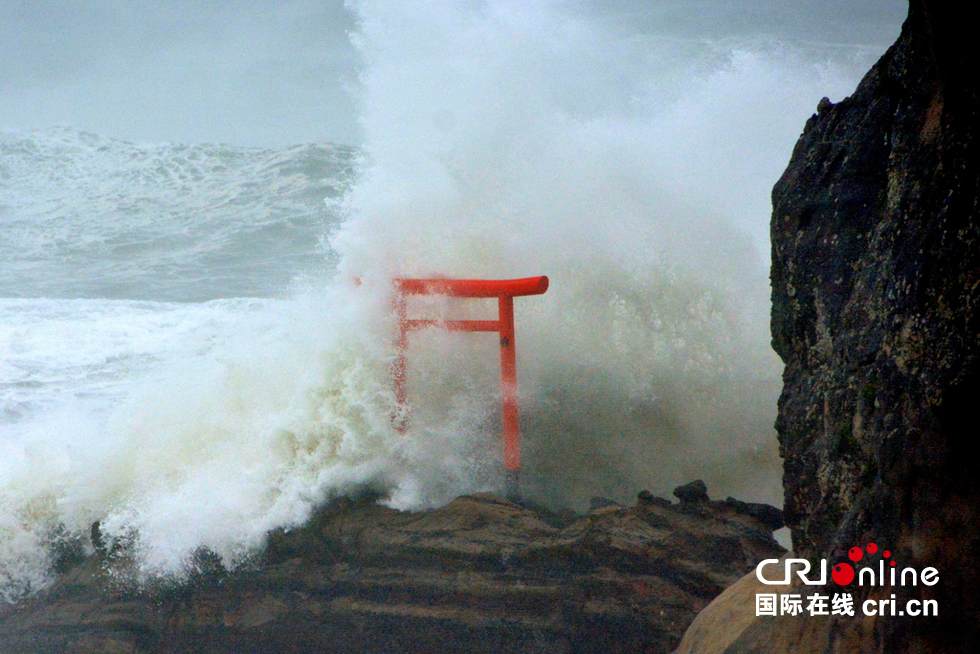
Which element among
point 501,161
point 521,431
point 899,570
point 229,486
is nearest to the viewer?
point 899,570

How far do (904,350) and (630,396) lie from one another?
268 centimetres

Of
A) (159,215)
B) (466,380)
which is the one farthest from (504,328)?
(159,215)

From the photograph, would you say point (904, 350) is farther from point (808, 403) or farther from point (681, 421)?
point (681, 421)

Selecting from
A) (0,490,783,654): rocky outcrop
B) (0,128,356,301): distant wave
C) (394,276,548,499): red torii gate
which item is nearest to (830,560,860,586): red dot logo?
(0,490,783,654): rocky outcrop

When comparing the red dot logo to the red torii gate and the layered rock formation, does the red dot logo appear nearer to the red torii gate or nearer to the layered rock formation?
the layered rock formation

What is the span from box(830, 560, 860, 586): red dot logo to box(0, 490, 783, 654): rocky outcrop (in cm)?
109

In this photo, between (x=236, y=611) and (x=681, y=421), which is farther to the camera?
(x=681, y=421)

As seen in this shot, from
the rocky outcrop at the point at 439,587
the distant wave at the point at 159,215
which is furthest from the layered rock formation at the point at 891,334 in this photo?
the distant wave at the point at 159,215

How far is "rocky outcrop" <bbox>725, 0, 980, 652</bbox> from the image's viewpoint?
125cm

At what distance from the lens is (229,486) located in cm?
351

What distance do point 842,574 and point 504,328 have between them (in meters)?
2.06

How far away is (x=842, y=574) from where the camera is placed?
1542 mm

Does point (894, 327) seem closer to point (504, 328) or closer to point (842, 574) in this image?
point (842, 574)

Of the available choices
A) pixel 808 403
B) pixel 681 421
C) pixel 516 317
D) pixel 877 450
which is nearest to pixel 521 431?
pixel 516 317
